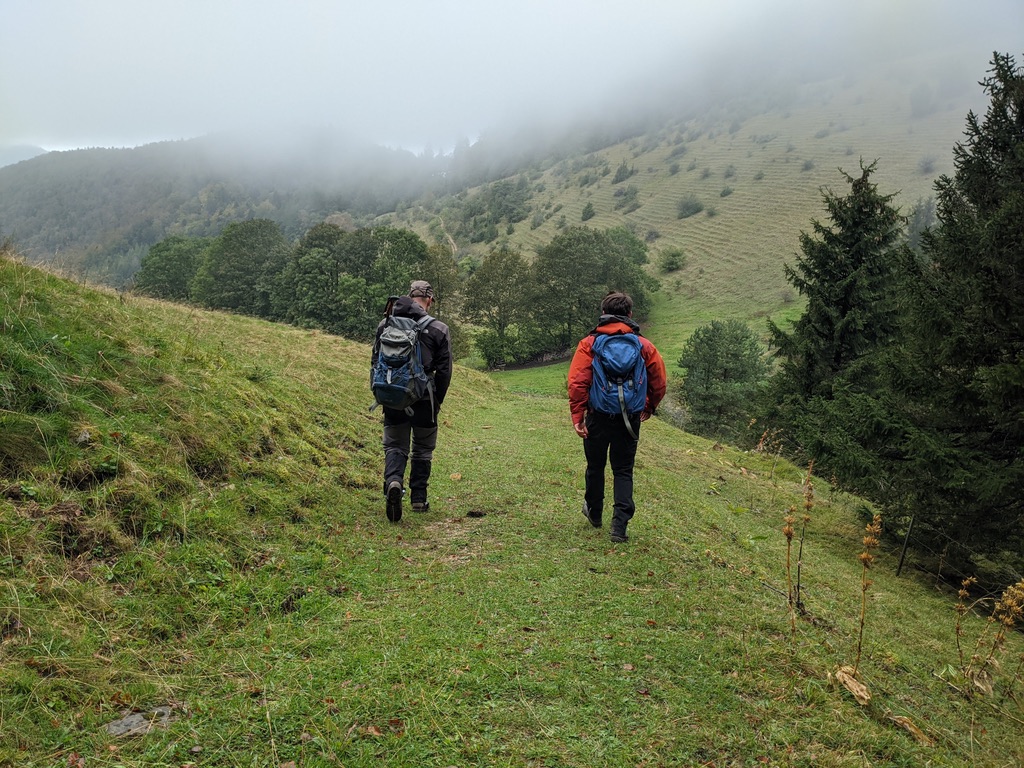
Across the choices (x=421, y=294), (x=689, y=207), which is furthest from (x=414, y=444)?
(x=689, y=207)

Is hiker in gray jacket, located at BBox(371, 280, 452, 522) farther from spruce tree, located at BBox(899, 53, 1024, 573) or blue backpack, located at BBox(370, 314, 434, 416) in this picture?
spruce tree, located at BBox(899, 53, 1024, 573)

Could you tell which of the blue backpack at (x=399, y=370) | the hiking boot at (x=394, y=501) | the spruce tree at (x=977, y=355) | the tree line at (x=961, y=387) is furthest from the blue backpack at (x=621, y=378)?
the spruce tree at (x=977, y=355)

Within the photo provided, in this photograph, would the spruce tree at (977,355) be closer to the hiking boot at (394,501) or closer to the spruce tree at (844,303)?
the spruce tree at (844,303)

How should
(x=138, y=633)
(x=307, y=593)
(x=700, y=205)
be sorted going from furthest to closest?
1. (x=700, y=205)
2. (x=307, y=593)
3. (x=138, y=633)

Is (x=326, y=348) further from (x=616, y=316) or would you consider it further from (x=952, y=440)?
(x=952, y=440)

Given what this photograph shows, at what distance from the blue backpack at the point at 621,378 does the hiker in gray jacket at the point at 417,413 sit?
6.08 feet

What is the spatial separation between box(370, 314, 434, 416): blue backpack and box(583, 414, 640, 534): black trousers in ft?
6.86

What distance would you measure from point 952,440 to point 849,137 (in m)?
123

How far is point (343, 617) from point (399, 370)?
8.86ft

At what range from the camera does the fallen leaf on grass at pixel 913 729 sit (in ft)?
10.3

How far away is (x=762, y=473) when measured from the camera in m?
16.8

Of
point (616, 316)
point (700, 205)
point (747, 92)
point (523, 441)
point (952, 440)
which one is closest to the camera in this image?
point (616, 316)

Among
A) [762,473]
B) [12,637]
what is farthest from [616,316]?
[762,473]

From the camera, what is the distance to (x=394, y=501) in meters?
5.84
